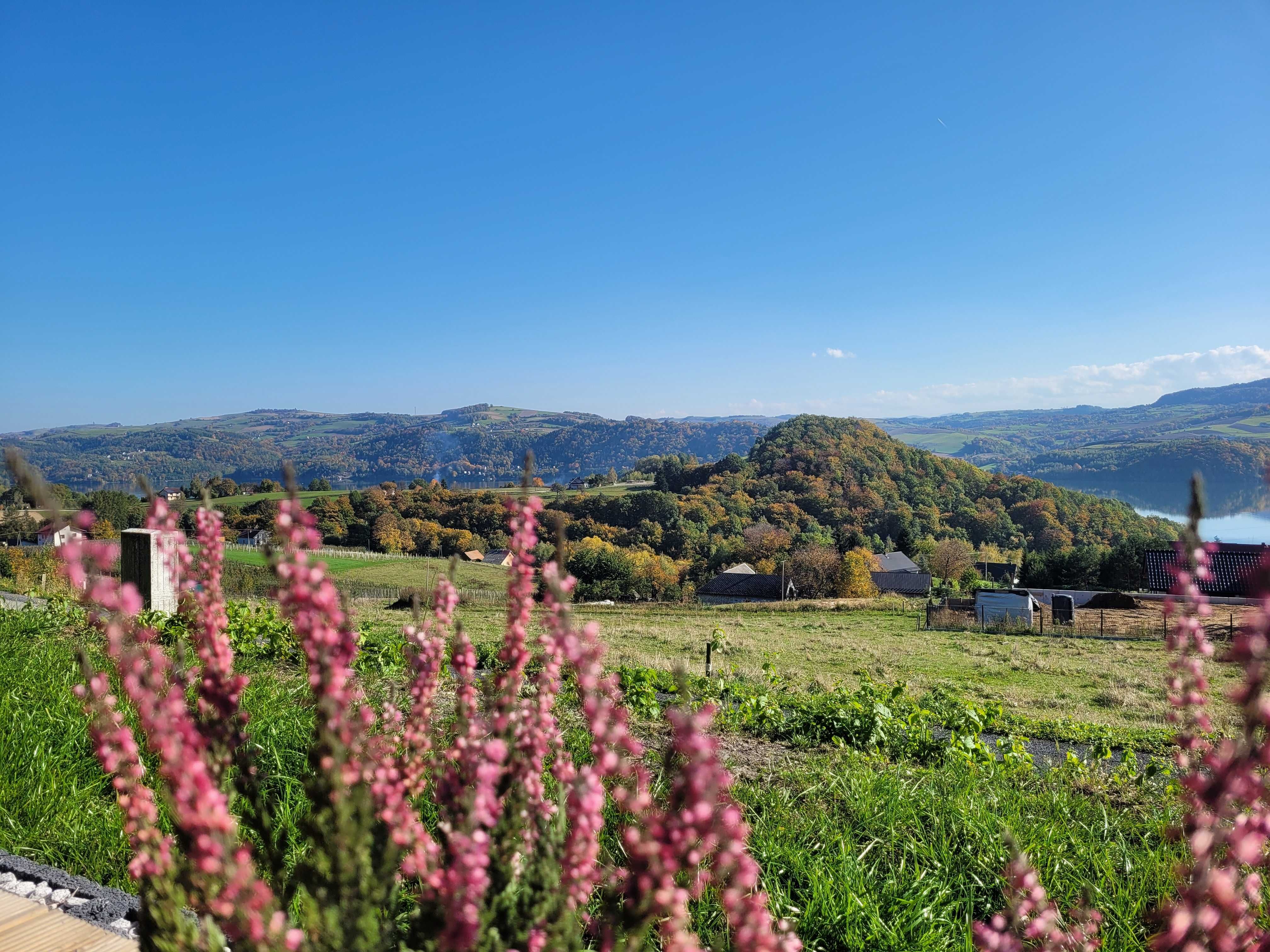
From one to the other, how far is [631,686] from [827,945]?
Answer: 3.78m

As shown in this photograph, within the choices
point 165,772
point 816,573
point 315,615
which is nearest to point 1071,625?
point 816,573

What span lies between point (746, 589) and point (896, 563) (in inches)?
798

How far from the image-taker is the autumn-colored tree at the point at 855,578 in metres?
57.7

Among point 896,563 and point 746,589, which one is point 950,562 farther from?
point 746,589

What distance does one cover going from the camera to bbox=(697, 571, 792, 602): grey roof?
57.2 m

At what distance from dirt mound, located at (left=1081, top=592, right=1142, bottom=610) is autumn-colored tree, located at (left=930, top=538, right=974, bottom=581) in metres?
19.0

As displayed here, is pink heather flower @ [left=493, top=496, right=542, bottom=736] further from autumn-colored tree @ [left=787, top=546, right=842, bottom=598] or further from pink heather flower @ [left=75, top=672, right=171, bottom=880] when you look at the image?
autumn-colored tree @ [left=787, top=546, right=842, bottom=598]

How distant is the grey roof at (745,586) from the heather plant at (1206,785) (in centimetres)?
5559

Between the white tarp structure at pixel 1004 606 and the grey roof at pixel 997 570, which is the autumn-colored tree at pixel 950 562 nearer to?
the grey roof at pixel 997 570

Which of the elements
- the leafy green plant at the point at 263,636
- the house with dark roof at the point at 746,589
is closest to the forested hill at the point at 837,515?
the house with dark roof at the point at 746,589

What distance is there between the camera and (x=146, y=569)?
8086 mm

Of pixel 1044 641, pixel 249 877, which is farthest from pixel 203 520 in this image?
pixel 1044 641

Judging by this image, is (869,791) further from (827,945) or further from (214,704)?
(214,704)

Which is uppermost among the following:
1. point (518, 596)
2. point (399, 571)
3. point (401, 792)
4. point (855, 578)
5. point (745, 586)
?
point (518, 596)
